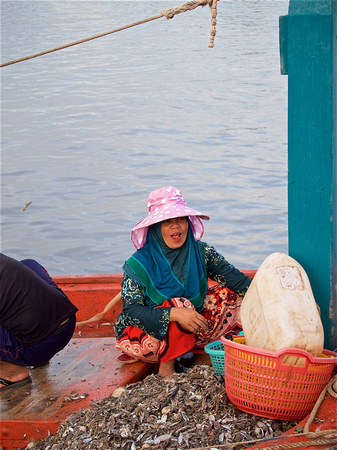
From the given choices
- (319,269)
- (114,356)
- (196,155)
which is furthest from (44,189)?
(319,269)

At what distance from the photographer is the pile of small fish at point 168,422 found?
2.64m

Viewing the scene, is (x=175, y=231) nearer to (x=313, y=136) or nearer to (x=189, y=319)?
(x=189, y=319)

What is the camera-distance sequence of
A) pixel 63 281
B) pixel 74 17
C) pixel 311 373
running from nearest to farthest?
1. pixel 311 373
2. pixel 63 281
3. pixel 74 17

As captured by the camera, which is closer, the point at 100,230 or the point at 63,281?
the point at 63,281

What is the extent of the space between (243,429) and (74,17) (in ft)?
77.0

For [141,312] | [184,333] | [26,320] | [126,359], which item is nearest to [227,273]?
[184,333]

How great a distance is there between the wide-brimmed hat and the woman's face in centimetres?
7

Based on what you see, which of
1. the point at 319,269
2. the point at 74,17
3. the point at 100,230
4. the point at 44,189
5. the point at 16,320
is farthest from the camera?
the point at 74,17

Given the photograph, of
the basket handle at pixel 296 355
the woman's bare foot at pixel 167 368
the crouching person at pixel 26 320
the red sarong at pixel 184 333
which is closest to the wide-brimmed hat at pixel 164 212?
the red sarong at pixel 184 333

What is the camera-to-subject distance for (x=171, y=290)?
356cm

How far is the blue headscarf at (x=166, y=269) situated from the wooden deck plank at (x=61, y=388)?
0.46 meters

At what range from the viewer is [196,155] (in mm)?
11445

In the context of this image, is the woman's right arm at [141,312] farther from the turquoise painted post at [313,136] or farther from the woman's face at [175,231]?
the turquoise painted post at [313,136]

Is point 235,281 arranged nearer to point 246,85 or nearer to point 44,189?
point 44,189
